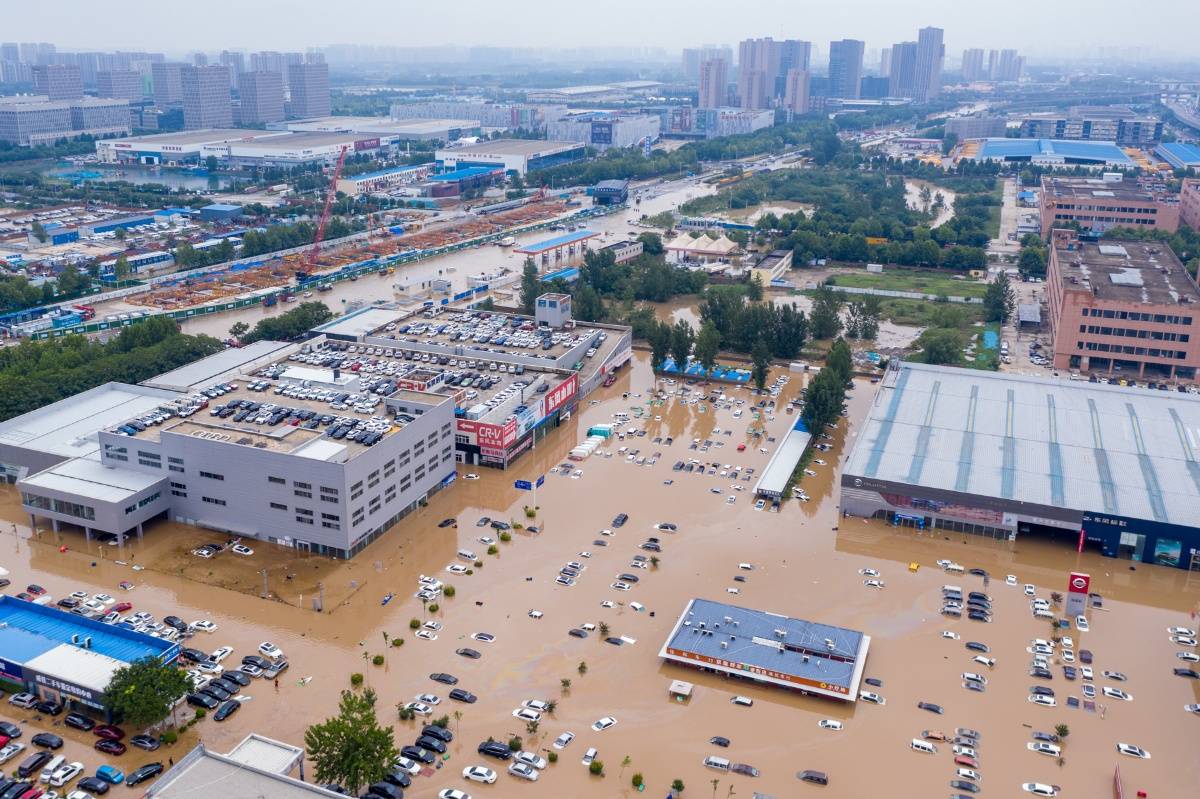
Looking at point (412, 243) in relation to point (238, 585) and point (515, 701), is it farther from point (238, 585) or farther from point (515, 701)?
point (515, 701)

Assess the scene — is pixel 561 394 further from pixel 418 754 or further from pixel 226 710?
pixel 418 754

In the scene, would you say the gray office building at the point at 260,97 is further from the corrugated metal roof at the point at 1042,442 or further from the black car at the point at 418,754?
the black car at the point at 418,754

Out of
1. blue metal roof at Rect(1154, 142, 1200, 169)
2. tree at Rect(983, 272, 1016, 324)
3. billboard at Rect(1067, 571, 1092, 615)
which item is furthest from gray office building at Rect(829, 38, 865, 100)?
billboard at Rect(1067, 571, 1092, 615)

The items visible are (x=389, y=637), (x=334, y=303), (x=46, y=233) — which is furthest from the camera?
(x=46, y=233)

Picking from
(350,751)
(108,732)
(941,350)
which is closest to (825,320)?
(941,350)

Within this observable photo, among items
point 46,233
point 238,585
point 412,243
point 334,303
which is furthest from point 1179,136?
point 238,585

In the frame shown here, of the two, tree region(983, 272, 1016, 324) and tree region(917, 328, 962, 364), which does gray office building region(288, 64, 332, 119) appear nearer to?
tree region(983, 272, 1016, 324)

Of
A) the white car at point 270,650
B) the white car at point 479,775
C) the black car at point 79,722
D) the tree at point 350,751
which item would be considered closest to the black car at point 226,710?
the white car at point 270,650
